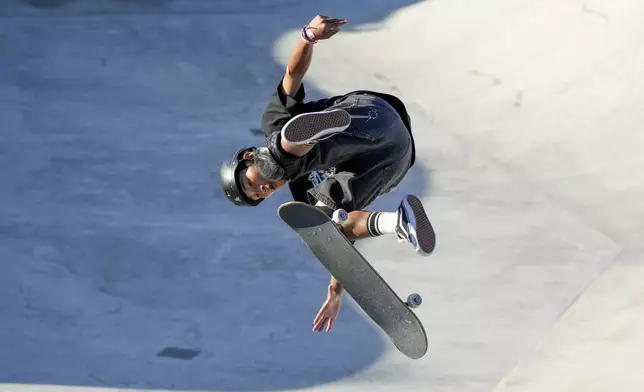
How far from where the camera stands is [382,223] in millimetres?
4641

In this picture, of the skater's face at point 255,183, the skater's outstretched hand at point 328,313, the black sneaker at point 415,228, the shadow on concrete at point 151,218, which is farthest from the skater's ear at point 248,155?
the shadow on concrete at point 151,218

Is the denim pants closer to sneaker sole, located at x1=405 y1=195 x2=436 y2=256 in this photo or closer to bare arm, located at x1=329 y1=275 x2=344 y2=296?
sneaker sole, located at x1=405 y1=195 x2=436 y2=256

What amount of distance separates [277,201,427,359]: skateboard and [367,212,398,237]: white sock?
0.13m

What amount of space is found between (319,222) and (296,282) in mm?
2063

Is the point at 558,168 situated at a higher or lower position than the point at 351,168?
lower

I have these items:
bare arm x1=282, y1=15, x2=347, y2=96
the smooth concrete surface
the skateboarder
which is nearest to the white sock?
the skateboarder

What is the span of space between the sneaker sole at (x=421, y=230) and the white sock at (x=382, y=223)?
0.10 metres

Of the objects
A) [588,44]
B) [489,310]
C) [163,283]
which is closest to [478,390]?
A: [489,310]

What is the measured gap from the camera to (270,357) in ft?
21.1

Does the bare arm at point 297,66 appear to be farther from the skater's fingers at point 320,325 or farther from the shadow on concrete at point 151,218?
the shadow on concrete at point 151,218

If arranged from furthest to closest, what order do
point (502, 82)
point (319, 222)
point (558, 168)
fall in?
point (502, 82) → point (558, 168) → point (319, 222)

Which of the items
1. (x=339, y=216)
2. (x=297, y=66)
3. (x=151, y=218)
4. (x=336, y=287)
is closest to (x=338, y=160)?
(x=339, y=216)

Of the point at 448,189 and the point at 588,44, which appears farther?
the point at 588,44

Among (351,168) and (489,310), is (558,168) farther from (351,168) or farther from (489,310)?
(351,168)
